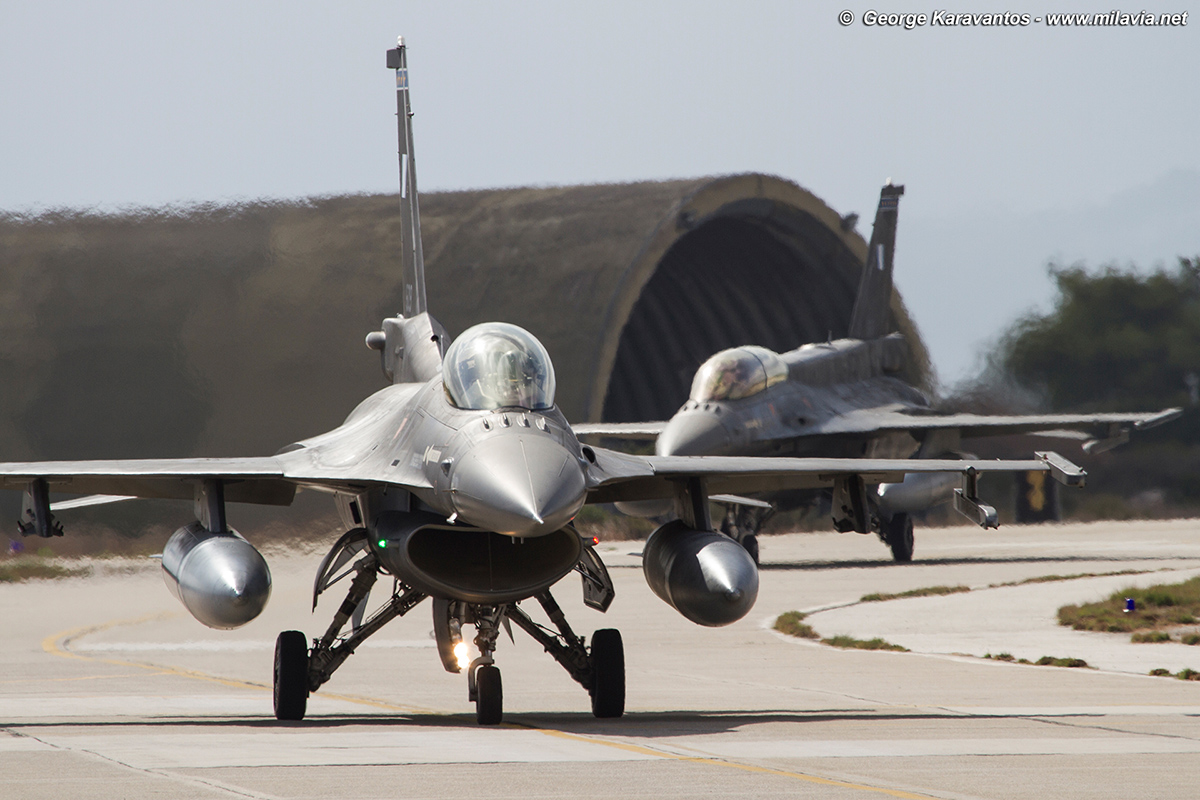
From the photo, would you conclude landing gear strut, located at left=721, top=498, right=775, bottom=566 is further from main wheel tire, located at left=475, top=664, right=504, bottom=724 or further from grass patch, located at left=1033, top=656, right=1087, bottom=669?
main wheel tire, located at left=475, top=664, right=504, bottom=724

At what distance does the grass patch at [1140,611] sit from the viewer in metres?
17.7

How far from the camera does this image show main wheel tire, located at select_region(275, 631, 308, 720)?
11.0 m

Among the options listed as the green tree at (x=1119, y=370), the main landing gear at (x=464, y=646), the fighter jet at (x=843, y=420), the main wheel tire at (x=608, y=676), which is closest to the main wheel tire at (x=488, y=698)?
the main landing gear at (x=464, y=646)

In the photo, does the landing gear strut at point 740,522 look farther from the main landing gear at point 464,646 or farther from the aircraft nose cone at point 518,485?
the aircraft nose cone at point 518,485

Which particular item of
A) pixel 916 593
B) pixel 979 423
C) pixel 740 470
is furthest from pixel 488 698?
pixel 979 423

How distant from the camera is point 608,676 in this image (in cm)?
1123

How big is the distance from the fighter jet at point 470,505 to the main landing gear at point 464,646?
0.01 m

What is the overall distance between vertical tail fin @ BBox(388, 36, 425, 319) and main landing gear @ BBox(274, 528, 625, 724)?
3.43 metres

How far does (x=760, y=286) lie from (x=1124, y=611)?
2820 centimetres

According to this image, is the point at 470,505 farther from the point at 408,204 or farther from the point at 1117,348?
the point at 1117,348

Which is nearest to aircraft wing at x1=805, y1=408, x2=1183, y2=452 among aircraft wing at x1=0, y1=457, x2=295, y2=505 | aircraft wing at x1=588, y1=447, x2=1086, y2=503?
aircraft wing at x1=588, y1=447, x2=1086, y2=503

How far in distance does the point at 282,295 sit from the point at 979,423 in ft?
47.9

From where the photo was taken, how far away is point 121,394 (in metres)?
30.9

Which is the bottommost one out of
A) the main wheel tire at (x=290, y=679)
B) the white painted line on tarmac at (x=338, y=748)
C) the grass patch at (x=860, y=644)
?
the grass patch at (x=860, y=644)
